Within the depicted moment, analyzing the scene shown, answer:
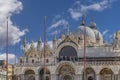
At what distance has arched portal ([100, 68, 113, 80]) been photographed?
275 ft

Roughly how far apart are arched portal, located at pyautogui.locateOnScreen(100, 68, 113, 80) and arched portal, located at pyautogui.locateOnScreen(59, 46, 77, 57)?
758cm

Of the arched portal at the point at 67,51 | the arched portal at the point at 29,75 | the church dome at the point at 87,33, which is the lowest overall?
the arched portal at the point at 29,75

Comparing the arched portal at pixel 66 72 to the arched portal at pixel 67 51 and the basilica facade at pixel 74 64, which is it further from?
the arched portal at pixel 67 51

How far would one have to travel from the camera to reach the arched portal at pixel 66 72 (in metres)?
86.2

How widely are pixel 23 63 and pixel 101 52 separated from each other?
1718 centimetres

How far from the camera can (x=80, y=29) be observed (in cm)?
9962

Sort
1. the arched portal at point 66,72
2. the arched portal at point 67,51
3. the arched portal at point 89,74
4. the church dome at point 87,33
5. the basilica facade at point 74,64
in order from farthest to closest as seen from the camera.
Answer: the church dome at point 87,33, the arched portal at point 67,51, the arched portal at point 66,72, the arched portal at point 89,74, the basilica facade at point 74,64

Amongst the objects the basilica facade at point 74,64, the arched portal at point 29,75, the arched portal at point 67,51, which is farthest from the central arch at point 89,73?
the arched portal at point 29,75

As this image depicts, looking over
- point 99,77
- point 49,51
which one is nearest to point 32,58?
point 49,51

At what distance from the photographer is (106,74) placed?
8444 cm

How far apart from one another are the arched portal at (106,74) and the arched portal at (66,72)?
6.18 meters

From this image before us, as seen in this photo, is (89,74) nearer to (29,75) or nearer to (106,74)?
(106,74)

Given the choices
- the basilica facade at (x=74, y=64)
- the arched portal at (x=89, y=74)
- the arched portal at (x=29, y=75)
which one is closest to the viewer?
the basilica facade at (x=74, y=64)

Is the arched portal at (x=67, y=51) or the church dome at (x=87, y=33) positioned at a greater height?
the church dome at (x=87, y=33)
